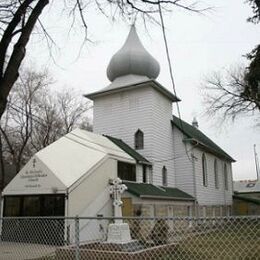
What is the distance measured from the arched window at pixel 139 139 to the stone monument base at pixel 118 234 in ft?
43.6

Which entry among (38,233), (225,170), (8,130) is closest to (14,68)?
(38,233)

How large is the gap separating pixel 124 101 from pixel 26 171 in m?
10.8

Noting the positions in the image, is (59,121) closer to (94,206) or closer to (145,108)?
(145,108)

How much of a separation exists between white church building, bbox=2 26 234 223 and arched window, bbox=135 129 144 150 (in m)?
0.07

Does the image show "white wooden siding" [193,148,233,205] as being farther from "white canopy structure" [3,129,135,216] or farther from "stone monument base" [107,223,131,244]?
"stone monument base" [107,223,131,244]

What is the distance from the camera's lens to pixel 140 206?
2228 centimetres

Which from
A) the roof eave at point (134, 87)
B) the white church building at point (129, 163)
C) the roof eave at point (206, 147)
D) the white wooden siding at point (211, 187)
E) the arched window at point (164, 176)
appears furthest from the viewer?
the white wooden siding at point (211, 187)

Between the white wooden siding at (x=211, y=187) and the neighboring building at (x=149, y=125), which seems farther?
the white wooden siding at (x=211, y=187)

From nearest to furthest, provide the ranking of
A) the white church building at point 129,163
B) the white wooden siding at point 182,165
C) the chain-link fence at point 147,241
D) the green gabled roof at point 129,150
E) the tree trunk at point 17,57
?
the tree trunk at point 17,57, the chain-link fence at point 147,241, the white church building at point 129,163, the green gabled roof at point 129,150, the white wooden siding at point 182,165

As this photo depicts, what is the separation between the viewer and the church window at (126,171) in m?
23.2

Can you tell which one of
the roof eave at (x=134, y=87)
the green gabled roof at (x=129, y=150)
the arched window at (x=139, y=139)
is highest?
the roof eave at (x=134, y=87)

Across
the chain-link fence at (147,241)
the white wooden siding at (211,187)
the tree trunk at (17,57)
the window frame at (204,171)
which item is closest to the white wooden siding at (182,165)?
the white wooden siding at (211,187)

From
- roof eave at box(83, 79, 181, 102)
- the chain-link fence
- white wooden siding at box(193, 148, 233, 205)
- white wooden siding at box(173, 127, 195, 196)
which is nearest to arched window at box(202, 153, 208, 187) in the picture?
white wooden siding at box(193, 148, 233, 205)

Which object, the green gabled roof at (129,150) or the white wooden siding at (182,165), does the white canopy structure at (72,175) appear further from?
the white wooden siding at (182,165)
